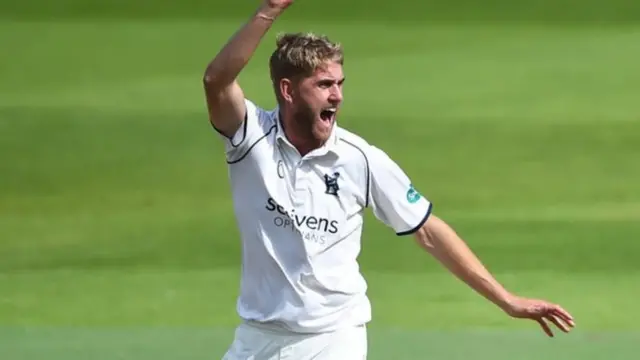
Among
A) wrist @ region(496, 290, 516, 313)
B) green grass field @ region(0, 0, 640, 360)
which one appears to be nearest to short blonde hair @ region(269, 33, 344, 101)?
wrist @ region(496, 290, 516, 313)

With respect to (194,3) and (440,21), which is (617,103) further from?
(194,3)

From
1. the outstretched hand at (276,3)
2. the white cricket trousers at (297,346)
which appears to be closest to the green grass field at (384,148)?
the white cricket trousers at (297,346)

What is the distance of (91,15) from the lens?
1827cm

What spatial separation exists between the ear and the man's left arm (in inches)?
16.3

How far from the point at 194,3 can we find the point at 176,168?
16.7 feet

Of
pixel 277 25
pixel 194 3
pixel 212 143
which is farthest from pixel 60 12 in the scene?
pixel 212 143

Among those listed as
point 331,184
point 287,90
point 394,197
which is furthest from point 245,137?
point 394,197

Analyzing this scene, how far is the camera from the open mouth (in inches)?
230

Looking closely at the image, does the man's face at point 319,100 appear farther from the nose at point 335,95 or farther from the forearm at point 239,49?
the forearm at point 239,49

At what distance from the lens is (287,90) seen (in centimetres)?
587

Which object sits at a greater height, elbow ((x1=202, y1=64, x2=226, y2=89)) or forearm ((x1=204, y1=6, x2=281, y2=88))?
forearm ((x1=204, y1=6, x2=281, y2=88))

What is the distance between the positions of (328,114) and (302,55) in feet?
0.87

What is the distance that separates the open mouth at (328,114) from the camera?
5.84 metres

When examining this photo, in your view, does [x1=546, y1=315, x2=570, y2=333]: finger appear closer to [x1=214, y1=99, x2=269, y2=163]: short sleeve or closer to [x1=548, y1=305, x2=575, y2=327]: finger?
[x1=548, y1=305, x2=575, y2=327]: finger
